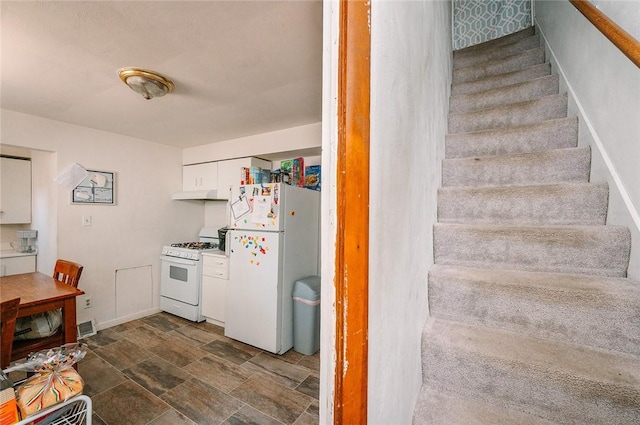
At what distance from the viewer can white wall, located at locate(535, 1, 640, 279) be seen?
103cm

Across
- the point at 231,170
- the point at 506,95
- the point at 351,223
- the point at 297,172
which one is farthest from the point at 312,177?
the point at 351,223

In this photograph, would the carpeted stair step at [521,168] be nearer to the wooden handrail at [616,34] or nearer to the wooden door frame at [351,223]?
the wooden handrail at [616,34]

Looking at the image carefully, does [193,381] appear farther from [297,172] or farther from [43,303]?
[297,172]

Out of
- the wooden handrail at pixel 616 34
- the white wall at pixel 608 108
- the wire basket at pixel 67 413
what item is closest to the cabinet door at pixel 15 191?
the wire basket at pixel 67 413

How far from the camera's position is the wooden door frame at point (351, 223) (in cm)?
49

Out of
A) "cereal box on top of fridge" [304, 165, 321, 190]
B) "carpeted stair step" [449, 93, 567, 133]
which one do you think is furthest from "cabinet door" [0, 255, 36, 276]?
"carpeted stair step" [449, 93, 567, 133]

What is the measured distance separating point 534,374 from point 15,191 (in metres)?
5.00

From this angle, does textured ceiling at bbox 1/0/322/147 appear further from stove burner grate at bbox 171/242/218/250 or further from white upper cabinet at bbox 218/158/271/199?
stove burner grate at bbox 171/242/218/250

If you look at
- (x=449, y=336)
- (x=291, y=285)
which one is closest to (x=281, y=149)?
(x=291, y=285)

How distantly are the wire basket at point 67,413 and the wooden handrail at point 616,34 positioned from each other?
2.21 m

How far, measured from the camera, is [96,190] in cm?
307

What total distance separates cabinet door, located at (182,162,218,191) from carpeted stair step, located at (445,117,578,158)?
3026 mm

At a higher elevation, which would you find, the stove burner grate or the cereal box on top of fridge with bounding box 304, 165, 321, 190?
the cereal box on top of fridge with bounding box 304, 165, 321, 190

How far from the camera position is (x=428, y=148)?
1.20 m
